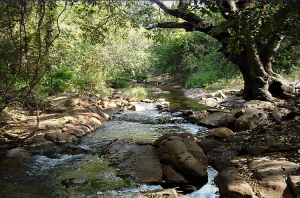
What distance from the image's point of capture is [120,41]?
608 inches

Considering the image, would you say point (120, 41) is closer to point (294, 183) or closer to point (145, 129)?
point (145, 129)

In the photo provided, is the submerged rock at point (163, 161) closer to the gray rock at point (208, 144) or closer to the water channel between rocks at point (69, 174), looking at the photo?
the water channel between rocks at point (69, 174)

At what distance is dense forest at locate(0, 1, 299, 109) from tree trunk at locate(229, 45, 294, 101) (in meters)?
0.04

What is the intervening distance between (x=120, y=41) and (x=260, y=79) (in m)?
8.23

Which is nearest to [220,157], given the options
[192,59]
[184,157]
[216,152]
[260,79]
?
[216,152]

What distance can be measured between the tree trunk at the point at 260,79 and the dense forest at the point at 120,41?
38 millimetres

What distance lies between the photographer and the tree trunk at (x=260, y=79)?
402 inches

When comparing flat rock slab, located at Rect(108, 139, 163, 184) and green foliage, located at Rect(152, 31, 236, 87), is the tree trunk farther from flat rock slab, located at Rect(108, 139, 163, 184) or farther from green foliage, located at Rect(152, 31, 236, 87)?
flat rock slab, located at Rect(108, 139, 163, 184)

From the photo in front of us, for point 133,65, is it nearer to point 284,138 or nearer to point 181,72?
point 181,72

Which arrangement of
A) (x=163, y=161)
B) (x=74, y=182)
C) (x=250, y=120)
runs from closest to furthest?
(x=74, y=182) < (x=163, y=161) < (x=250, y=120)

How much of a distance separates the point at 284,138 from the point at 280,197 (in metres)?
1.97

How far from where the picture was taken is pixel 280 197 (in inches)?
131

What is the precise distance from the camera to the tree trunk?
1021 centimetres

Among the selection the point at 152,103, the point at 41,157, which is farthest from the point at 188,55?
the point at 41,157
